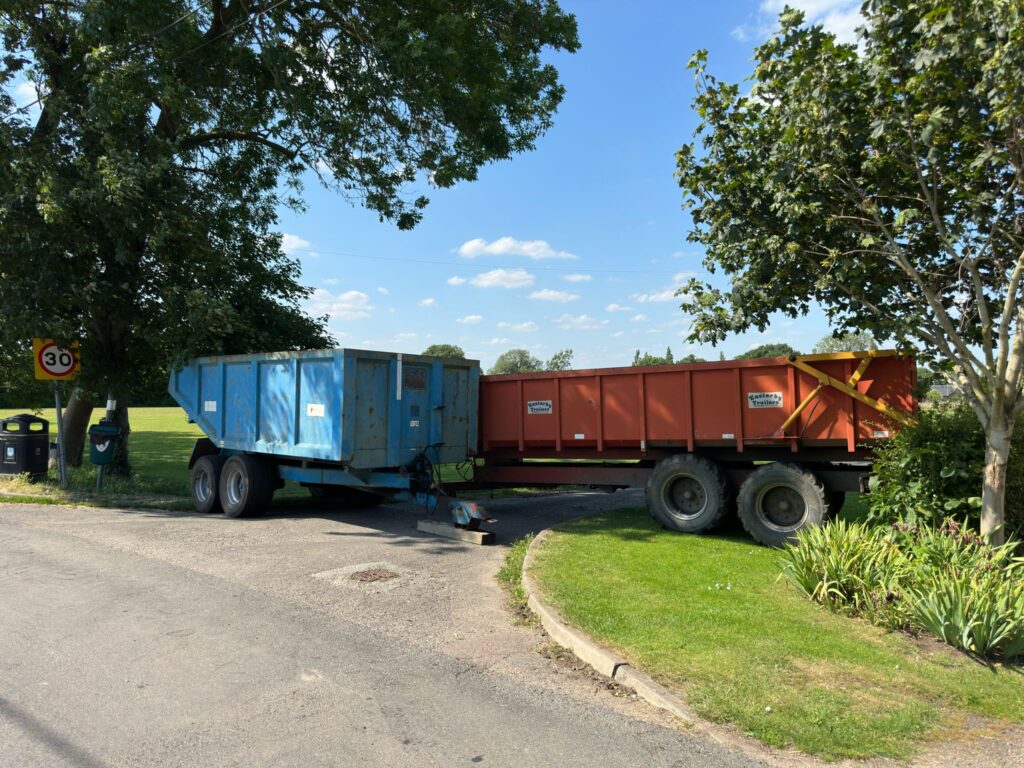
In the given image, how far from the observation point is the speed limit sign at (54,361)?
13.0 m

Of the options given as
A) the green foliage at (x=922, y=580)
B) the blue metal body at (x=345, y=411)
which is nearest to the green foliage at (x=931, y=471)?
the green foliage at (x=922, y=580)

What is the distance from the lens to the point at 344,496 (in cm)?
1327

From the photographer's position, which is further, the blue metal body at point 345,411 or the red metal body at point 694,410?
the blue metal body at point 345,411

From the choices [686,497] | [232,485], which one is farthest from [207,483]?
[686,497]

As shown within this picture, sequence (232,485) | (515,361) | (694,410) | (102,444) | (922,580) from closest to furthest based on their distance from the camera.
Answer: (922,580) < (694,410) < (232,485) < (102,444) < (515,361)

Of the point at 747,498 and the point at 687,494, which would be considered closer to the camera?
the point at 747,498

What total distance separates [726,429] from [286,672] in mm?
6551

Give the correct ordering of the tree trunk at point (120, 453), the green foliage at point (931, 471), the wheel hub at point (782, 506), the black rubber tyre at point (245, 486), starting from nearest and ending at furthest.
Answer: the green foliage at point (931, 471) < the wheel hub at point (782, 506) < the black rubber tyre at point (245, 486) < the tree trunk at point (120, 453)

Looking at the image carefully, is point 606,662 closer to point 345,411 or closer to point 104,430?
point 345,411

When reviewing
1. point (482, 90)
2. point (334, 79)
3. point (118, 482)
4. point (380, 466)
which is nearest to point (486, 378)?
point (380, 466)

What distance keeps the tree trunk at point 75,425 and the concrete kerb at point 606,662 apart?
13445 millimetres

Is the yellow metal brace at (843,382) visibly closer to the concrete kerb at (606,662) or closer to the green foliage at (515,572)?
the green foliage at (515,572)

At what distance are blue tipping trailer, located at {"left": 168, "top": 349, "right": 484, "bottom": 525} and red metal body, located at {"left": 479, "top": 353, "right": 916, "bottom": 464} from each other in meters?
0.79

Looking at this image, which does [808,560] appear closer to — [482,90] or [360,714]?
[360,714]
